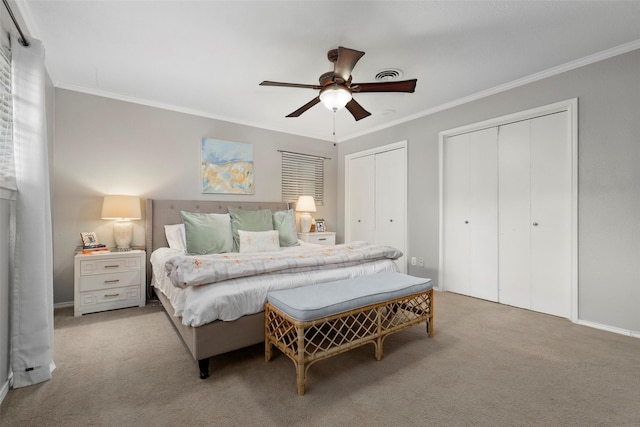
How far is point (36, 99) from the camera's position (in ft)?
5.82

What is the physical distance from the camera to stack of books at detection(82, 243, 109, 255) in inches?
119

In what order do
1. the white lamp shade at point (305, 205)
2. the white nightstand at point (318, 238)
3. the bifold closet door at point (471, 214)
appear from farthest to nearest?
the white lamp shade at point (305, 205), the white nightstand at point (318, 238), the bifold closet door at point (471, 214)

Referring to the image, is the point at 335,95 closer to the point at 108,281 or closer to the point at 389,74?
the point at 389,74

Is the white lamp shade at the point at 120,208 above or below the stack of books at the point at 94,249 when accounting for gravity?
above

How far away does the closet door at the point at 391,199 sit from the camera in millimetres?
4312

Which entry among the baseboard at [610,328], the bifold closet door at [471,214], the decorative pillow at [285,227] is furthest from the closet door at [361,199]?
the baseboard at [610,328]

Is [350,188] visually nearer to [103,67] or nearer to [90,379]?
[103,67]

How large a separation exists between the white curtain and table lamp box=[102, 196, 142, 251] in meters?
1.37

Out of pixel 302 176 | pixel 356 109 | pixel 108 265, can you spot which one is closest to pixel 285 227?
pixel 302 176

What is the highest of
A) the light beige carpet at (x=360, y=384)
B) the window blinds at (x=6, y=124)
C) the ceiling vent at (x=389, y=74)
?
the ceiling vent at (x=389, y=74)

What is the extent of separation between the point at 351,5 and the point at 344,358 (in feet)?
7.92

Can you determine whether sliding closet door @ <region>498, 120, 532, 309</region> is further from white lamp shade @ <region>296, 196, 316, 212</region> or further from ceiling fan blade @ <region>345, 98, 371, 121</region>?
white lamp shade @ <region>296, 196, 316, 212</region>

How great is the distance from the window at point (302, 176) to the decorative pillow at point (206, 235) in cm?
155

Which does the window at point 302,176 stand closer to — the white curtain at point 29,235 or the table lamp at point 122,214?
the table lamp at point 122,214
